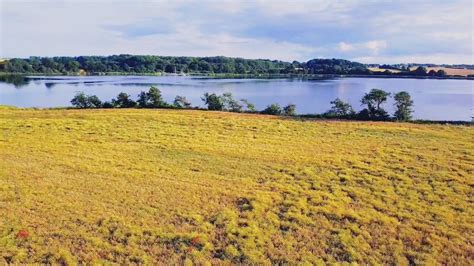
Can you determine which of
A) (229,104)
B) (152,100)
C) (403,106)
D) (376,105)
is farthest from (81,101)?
(403,106)

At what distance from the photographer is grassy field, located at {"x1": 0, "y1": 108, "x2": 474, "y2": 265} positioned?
33.8 ft

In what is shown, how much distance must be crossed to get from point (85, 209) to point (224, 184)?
573cm

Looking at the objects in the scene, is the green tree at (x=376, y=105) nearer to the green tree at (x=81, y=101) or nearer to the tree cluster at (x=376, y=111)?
the tree cluster at (x=376, y=111)

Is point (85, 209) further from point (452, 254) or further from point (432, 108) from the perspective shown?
point (432, 108)

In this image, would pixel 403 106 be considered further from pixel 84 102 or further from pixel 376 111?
pixel 84 102

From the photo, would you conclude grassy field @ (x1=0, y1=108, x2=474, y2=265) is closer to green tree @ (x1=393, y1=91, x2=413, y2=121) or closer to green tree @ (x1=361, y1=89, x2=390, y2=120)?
green tree @ (x1=361, y1=89, x2=390, y2=120)

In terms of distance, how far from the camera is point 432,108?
244ft

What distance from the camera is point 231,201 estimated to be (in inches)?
559

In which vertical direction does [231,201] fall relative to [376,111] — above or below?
above

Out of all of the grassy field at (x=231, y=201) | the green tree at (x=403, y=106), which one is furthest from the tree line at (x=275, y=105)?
the grassy field at (x=231, y=201)

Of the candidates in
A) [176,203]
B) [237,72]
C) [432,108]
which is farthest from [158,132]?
[237,72]

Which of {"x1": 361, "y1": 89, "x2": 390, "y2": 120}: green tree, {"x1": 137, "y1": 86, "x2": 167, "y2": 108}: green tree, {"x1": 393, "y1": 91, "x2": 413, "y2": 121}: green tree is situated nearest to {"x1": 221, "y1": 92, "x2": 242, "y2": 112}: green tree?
{"x1": 137, "y1": 86, "x2": 167, "y2": 108}: green tree

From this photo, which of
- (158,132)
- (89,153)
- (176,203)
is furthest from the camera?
(158,132)

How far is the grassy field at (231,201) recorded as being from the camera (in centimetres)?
1030
